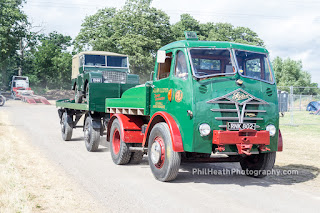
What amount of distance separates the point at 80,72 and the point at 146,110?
306 inches

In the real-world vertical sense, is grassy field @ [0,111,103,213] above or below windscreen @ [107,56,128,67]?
below

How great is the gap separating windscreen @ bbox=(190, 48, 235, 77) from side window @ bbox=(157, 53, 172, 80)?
0.69 m

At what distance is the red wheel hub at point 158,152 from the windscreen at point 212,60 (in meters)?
1.56

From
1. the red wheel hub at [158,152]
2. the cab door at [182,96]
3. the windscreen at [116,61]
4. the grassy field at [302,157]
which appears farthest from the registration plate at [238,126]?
the windscreen at [116,61]

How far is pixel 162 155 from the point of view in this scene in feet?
22.3

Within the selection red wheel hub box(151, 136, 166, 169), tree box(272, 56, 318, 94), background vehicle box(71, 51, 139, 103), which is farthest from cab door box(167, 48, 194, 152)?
tree box(272, 56, 318, 94)

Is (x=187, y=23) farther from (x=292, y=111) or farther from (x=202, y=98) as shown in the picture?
(x=202, y=98)

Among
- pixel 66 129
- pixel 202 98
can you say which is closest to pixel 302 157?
pixel 202 98

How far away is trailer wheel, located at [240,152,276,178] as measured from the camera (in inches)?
282

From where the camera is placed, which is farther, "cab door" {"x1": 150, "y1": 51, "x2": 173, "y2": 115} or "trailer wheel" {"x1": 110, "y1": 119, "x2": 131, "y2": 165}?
"trailer wheel" {"x1": 110, "y1": 119, "x2": 131, "y2": 165}

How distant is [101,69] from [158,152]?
28.5ft

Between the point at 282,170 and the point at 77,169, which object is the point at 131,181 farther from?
the point at 282,170

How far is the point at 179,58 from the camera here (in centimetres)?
691

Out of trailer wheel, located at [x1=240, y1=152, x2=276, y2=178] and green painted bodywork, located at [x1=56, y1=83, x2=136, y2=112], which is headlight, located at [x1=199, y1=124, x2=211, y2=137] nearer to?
trailer wheel, located at [x1=240, y1=152, x2=276, y2=178]
